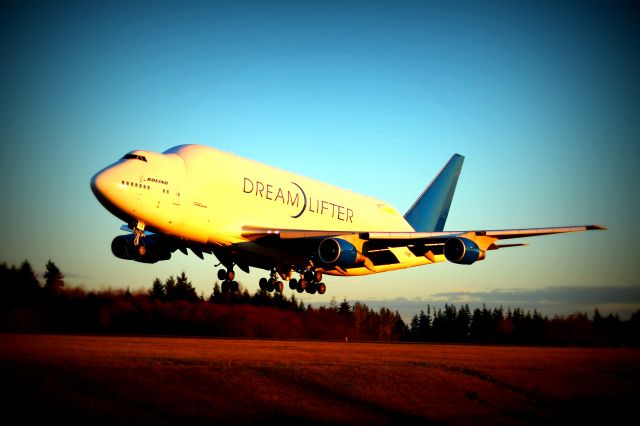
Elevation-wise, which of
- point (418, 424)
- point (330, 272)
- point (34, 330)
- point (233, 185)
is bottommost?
point (418, 424)

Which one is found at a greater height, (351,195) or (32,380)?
(351,195)

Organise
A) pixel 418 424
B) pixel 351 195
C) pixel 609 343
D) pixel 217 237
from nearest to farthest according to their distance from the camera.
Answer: pixel 418 424 → pixel 217 237 → pixel 351 195 → pixel 609 343

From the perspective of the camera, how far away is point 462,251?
1529 inches

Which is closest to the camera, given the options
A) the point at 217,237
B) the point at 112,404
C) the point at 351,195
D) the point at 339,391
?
the point at 112,404

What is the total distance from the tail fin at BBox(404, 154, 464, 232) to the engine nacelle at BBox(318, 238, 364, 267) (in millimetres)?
19355

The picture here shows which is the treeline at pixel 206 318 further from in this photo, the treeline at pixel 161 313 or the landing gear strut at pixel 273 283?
the landing gear strut at pixel 273 283

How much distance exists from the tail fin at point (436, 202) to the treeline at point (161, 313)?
12.8 m

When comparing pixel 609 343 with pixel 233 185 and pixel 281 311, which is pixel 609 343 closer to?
pixel 281 311

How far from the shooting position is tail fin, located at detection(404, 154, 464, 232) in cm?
5825

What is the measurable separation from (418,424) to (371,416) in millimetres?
1625

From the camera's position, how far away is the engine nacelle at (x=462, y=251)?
3881cm

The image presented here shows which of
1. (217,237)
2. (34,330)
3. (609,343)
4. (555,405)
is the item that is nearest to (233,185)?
(217,237)

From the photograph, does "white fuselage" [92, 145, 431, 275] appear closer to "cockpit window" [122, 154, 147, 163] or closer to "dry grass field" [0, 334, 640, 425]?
"cockpit window" [122, 154, 147, 163]

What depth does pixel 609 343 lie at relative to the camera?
55250mm
